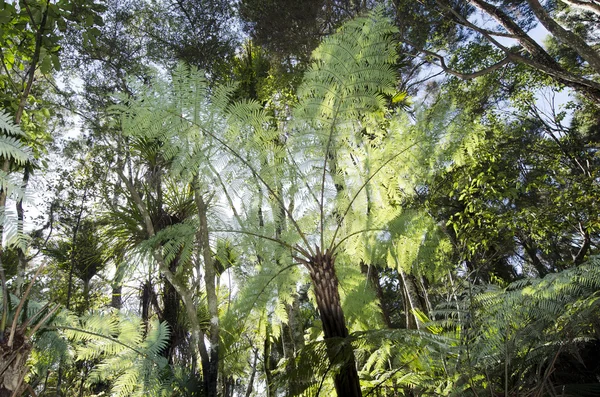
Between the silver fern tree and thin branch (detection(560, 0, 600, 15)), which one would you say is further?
thin branch (detection(560, 0, 600, 15))

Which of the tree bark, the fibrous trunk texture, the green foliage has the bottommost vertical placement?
the fibrous trunk texture

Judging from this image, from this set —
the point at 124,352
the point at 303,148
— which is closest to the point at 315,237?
the point at 303,148

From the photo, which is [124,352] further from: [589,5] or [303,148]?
[589,5]

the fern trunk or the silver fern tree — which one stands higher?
the silver fern tree

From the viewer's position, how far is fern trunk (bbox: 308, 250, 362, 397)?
6.41ft

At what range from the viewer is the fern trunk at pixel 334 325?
1955mm

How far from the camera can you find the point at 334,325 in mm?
2238

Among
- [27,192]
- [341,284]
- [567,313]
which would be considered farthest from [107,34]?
[567,313]

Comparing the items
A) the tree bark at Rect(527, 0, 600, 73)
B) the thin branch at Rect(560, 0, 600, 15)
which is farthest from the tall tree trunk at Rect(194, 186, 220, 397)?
the thin branch at Rect(560, 0, 600, 15)

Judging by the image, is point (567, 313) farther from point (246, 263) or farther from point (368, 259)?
point (246, 263)

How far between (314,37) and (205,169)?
422 centimetres

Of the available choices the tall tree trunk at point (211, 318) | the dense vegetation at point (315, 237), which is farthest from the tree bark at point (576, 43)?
the tall tree trunk at point (211, 318)

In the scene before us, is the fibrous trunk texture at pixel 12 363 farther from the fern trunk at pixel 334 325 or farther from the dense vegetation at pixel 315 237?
the fern trunk at pixel 334 325

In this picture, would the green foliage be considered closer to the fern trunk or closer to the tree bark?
the fern trunk
